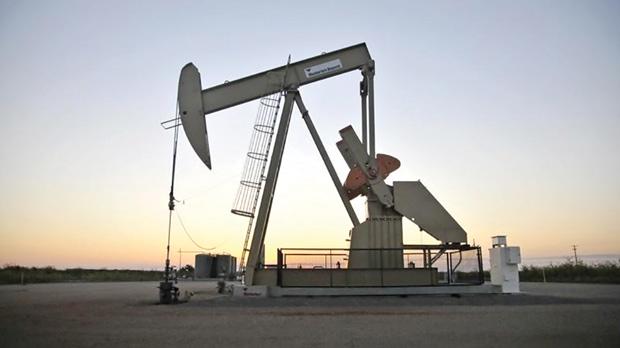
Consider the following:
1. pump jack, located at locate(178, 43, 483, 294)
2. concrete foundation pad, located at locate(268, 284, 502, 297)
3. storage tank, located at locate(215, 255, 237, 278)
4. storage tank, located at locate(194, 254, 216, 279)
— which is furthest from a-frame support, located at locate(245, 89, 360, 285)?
storage tank, located at locate(194, 254, 216, 279)

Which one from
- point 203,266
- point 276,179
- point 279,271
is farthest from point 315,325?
point 203,266

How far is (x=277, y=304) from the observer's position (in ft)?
36.0

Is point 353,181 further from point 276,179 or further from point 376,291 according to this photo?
point 376,291

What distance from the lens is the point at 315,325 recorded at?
24.0 ft

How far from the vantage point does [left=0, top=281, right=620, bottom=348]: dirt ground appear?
19.0 feet

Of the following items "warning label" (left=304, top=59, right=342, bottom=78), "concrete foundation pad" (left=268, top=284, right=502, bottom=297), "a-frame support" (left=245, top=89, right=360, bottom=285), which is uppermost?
"warning label" (left=304, top=59, right=342, bottom=78)

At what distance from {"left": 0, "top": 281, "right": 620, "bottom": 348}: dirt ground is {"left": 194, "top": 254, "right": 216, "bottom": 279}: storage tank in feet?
74.4

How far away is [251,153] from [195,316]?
18.8 ft

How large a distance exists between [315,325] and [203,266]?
1077 inches

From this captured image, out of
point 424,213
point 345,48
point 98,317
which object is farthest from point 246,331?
point 345,48

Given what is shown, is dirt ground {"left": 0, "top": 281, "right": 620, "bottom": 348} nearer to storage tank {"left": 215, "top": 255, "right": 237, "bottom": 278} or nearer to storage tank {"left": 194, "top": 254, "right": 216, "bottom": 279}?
storage tank {"left": 215, "top": 255, "right": 237, "bottom": 278}

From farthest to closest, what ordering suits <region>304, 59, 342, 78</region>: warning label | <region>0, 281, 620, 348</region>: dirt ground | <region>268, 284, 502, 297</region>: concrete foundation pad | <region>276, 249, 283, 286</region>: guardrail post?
<region>304, 59, 342, 78</region>: warning label, <region>276, 249, 283, 286</region>: guardrail post, <region>268, 284, 502, 297</region>: concrete foundation pad, <region>0, 281, 620, 348</region>: dirt ground

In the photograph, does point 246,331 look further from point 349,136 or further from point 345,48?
point 345,48

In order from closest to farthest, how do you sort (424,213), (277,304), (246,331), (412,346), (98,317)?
(412,346) < (246,331) < (98,317) < (277,304) < (424,213)
